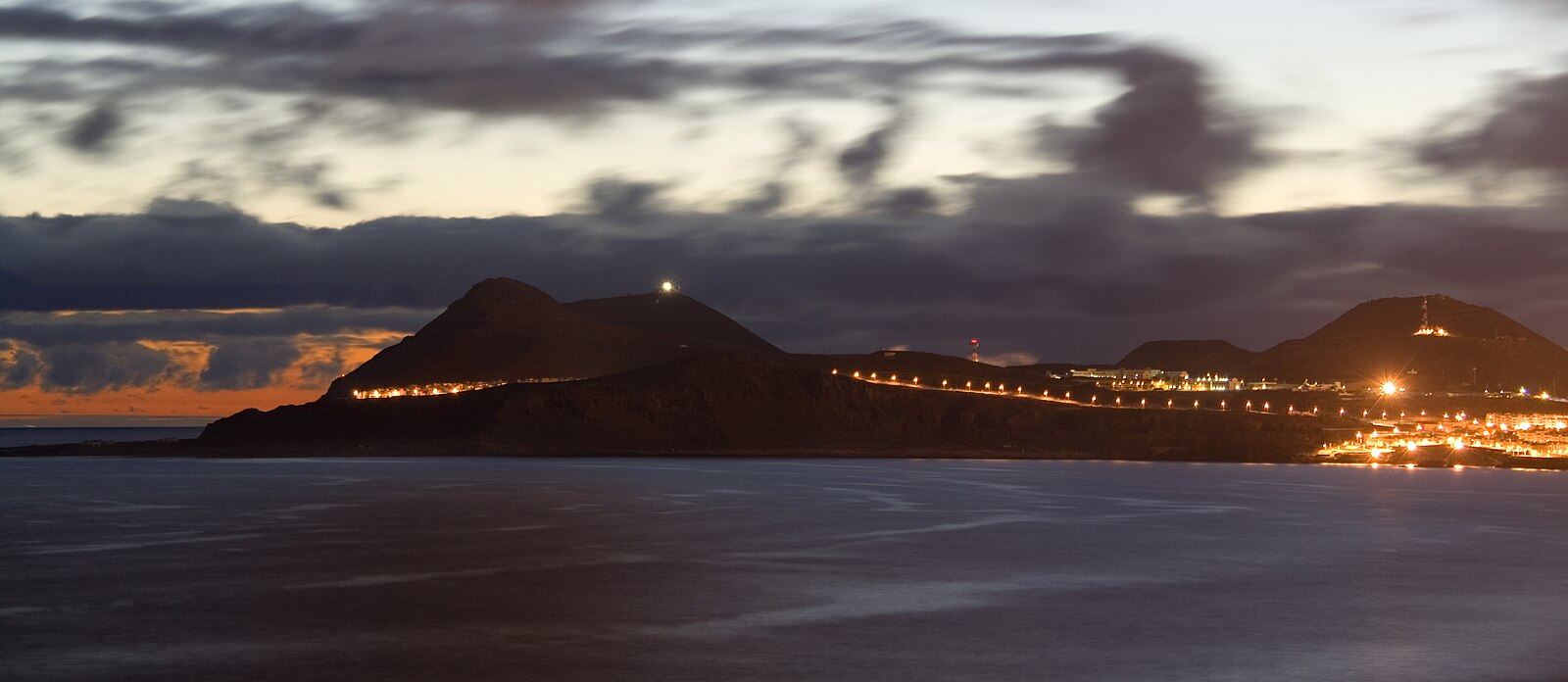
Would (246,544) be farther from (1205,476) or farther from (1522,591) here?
(1205,476)

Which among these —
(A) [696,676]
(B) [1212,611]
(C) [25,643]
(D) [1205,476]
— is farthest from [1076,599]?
(D) [1205,476]

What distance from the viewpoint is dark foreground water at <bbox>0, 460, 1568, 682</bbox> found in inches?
1346

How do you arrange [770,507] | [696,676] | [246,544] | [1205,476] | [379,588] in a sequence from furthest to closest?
[1205,476], [770,507], [246,544], [379,588], [696,676]

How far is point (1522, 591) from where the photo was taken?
4962 cm

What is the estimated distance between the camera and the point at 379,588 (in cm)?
4681

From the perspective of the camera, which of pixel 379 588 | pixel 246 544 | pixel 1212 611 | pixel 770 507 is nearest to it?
pixel 1212 611

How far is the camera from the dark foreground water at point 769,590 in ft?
112

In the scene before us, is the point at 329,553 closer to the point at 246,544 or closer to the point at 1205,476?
the point at 246,544

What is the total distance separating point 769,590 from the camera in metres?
47.8

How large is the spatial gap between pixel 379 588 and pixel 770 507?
45.9m

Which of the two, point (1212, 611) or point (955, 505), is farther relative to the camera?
point (955, 505)

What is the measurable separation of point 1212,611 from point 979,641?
975 cm

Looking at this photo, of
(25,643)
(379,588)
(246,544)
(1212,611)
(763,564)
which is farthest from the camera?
(246,544)

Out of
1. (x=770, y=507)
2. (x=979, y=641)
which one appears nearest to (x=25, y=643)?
(x=979, y=641)
